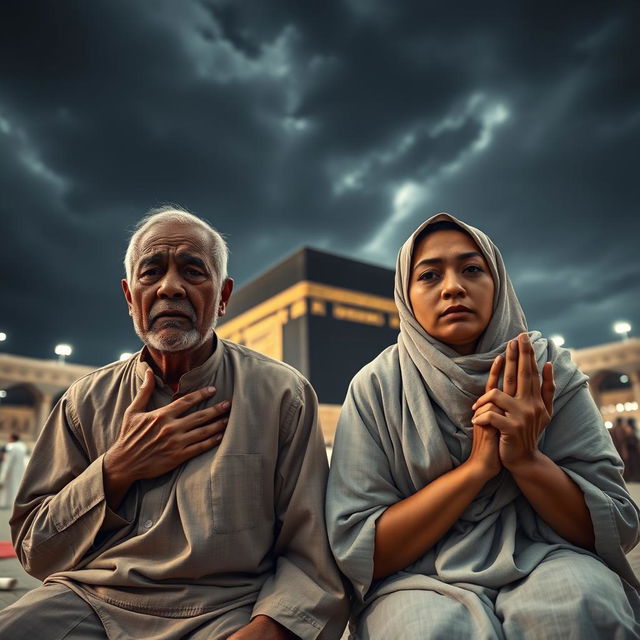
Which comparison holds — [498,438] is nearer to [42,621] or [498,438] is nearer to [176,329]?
[176,329]

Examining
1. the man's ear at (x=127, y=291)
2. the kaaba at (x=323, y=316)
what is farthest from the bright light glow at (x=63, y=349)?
the man's ear at (x=127, y=291)

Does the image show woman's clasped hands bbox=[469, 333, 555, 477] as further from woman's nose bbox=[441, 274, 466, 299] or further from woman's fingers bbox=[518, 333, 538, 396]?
woman's nose bbox=[441, 274, 466, 299]

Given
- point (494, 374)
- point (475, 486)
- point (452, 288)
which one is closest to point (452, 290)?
point (452, 288)

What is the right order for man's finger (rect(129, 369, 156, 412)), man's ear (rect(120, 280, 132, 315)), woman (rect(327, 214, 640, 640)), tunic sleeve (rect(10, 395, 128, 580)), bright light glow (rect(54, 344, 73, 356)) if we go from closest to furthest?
woman (rect(327, 214, 640, 640))
tunic sleeve (rect(10, 395, 128, 580))
man's finger (rect(129, 369, 156, 412))
man's ear (rect(120, 280, 132, 315))
bright light glow (rect(54, 344, 73, 356))

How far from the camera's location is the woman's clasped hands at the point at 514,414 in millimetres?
1237

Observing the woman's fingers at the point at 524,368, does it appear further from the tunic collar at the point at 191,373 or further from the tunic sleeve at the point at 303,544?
the tunic collar at the point at 191,373

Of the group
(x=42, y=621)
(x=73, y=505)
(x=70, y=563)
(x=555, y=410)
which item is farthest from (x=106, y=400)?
(x=555, y=410)

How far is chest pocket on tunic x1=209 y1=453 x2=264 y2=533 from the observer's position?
131 cm

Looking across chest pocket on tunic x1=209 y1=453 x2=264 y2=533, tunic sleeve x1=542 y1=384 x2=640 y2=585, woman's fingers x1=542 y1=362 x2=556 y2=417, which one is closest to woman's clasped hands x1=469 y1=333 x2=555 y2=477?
woman's fingers x1=542 y1=362 x2=556 y2=417

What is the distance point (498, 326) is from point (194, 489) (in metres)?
0.91

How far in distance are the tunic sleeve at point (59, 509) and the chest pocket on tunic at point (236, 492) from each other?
0.26 metres

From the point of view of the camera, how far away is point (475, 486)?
124 centimetres

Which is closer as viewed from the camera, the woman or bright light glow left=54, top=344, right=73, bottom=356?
the woman

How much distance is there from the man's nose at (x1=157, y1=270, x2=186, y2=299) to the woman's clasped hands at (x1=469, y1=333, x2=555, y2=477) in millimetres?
842
